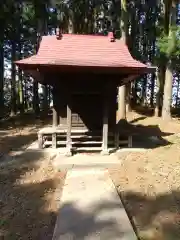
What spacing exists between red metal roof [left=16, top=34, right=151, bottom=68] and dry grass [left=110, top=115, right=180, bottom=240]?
102 inches

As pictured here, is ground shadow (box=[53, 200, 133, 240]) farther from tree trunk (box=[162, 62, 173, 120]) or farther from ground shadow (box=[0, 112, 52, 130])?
ground shadow (box=[0, 112, 52, 130])

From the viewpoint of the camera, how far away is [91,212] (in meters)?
4.86

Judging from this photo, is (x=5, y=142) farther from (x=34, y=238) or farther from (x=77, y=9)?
(x=77, y=9)

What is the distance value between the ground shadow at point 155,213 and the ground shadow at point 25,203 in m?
1.36

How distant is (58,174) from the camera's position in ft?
23.3

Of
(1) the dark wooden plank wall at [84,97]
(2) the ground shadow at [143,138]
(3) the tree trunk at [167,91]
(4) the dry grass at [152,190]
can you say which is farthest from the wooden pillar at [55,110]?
(3) the tree trunk at [167,91]

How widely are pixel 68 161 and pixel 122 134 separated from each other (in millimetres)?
2289

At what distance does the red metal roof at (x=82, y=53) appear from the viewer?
7606mm

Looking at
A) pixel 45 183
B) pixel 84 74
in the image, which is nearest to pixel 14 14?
pixel 84 74

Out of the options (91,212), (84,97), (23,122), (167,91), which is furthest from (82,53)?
(23,122)

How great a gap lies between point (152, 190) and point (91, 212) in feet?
5.56

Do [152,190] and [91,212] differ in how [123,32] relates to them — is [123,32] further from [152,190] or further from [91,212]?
[91,212]

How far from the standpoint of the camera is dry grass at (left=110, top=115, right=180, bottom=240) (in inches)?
178

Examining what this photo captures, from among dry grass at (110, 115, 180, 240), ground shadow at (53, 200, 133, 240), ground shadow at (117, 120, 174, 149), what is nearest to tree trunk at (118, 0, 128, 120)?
ground shadow at (117, 120, 174, 149)
